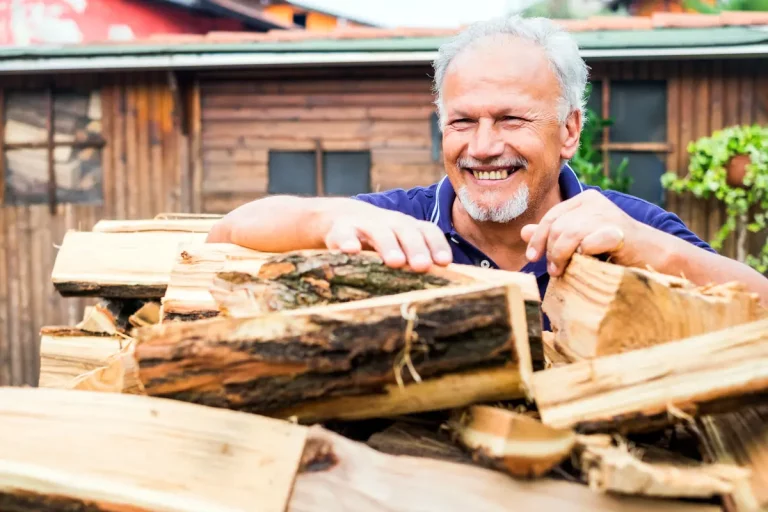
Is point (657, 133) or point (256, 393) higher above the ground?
point (657, 133)

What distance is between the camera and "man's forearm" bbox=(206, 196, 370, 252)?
5.52ft

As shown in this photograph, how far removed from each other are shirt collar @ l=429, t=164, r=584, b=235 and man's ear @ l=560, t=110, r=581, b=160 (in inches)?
3.2

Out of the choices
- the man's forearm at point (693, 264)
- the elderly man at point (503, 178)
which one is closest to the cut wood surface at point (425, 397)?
the elderly man at point (503, 178)

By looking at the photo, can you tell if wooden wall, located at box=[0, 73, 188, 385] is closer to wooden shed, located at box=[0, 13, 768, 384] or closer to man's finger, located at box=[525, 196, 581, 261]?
wooden shed, located at box=[0, 13, 768, 384]

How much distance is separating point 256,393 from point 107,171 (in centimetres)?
674

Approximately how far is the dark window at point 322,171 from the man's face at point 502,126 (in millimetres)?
4644

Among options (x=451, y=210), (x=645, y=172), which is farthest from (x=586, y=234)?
(x=645, y=172)

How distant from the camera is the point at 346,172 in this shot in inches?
280

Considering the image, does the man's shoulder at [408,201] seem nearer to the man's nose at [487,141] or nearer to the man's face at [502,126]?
the man's face at [502,126]

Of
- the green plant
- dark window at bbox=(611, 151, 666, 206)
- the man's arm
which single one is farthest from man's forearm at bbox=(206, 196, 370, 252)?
dark window at bbox=(611, 151, 666, 206)

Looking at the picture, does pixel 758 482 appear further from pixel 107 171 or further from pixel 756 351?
pixel 107 171

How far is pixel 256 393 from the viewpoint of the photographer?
48.1 inches

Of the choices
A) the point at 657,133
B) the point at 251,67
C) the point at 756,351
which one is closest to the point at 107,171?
the point at 251,67

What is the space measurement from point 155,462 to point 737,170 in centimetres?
611
